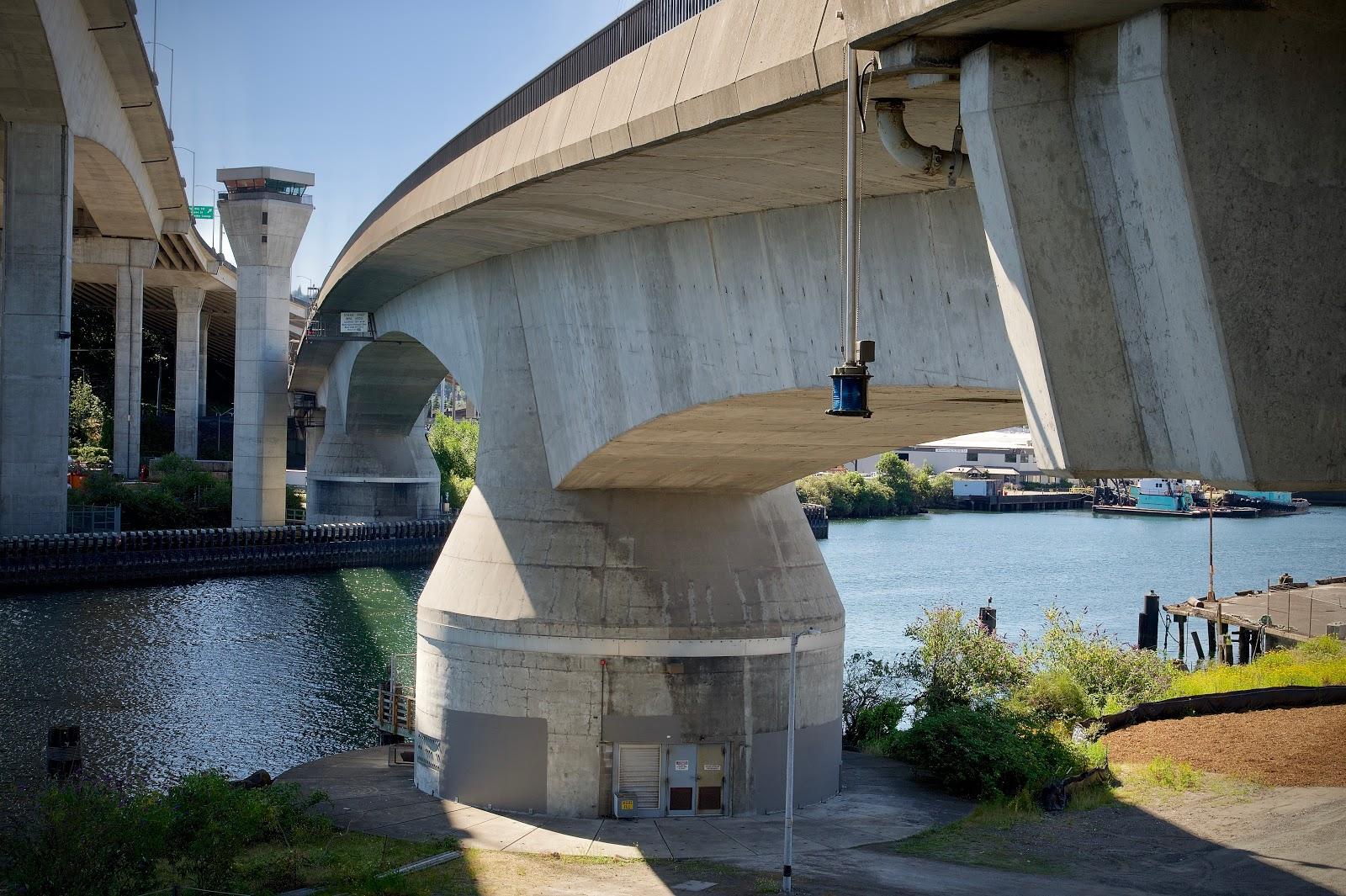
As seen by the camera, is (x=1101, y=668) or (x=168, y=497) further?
(x=168, y=497)

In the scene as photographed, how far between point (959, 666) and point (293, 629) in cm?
2384

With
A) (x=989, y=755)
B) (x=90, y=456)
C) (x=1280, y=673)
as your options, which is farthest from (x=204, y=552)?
(x=989, y=755)

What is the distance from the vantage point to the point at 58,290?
145 feet

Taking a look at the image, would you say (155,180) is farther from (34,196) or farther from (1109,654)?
(1109,654)

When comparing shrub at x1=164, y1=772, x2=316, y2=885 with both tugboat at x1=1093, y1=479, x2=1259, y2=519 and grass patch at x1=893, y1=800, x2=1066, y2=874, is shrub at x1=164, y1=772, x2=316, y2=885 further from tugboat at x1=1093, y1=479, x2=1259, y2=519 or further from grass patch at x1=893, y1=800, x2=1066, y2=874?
tugboat at x1=1093, y1=479, x2=1259, y2=519

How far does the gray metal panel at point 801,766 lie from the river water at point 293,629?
10.2 metres

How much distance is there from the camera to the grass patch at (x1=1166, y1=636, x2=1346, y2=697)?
2786cm

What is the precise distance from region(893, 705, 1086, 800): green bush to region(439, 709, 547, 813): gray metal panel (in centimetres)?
630

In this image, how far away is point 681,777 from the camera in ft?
65.9

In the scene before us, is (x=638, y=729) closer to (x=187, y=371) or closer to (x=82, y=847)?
(x=82, y=847)

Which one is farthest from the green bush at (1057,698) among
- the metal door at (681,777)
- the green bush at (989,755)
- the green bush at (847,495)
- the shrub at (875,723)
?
the green bush at (847,495)

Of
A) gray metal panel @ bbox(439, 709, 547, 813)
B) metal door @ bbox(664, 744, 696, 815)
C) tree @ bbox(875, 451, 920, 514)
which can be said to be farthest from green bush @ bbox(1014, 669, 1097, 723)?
tree @ bbox(875, 451, 920, 514)

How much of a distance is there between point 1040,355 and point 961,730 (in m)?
14.1

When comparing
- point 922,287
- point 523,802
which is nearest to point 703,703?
point 523,802
